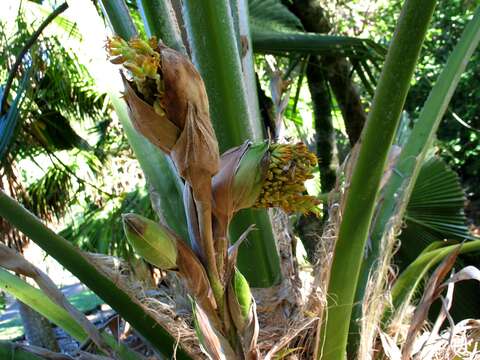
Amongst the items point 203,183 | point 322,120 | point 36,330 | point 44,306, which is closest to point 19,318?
point 36,330

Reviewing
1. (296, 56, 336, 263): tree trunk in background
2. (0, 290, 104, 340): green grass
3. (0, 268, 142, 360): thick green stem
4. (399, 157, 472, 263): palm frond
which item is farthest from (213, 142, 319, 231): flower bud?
(0, 290, 104, 340): green grass

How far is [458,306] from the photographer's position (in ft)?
5.17

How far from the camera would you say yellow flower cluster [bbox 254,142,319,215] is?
2.17 ft

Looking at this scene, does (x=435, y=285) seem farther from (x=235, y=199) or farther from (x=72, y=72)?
(x=72, y=72)

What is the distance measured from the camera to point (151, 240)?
648 mm

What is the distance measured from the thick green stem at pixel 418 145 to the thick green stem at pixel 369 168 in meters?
0.14

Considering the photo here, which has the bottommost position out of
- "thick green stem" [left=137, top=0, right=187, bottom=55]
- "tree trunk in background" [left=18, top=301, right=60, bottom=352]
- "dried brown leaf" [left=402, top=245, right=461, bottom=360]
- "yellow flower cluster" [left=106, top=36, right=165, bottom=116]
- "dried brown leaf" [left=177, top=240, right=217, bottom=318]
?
"tree trunk in background" [left=18, top=301, right=60, bottom=352]

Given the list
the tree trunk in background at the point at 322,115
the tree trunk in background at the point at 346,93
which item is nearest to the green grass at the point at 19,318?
the tree trunk in background at the point at 322,115

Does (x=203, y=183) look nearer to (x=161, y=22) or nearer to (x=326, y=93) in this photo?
(x=161, y=22)

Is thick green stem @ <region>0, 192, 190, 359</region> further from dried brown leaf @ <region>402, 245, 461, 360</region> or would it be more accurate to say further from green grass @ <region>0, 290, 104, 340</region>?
green grass @ <region>0, 290, 104, 340</region>

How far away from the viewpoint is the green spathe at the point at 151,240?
63 cm

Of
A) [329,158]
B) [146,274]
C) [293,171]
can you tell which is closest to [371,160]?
[293,171]

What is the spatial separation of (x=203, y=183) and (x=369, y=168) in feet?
0.91

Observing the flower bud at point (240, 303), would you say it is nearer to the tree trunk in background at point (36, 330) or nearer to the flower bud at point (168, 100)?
the flower bud at point (168, 100)
